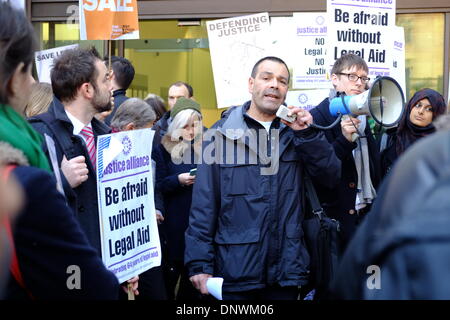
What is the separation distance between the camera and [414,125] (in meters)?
5.51

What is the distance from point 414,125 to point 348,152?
111 centimetres

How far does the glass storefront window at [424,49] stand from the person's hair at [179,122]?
320 centimetres

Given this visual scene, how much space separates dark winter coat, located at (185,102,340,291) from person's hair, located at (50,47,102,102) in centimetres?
83

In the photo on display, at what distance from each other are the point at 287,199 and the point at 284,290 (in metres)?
0.50

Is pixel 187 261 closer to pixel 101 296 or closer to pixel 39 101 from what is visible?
pixel 39 101

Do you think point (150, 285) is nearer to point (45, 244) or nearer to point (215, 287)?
point (215, 287)

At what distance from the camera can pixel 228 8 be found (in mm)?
8242

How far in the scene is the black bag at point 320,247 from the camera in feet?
12.9

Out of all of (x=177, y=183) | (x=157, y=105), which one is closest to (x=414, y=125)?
(x=177, y=183)

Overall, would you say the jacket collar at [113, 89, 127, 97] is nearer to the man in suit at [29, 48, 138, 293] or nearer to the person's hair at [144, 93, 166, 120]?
the person's hair at [144, 93, 166, 120]

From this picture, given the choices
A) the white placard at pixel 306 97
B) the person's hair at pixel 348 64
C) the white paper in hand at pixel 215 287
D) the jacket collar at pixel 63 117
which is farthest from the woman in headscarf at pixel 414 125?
the jacket collar at pixel 63 117

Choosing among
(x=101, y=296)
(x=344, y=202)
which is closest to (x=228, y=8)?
(x=344, y=202)

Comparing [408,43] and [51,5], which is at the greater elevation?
[51,5]

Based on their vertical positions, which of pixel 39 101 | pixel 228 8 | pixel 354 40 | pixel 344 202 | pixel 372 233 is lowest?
pixel 344 202
